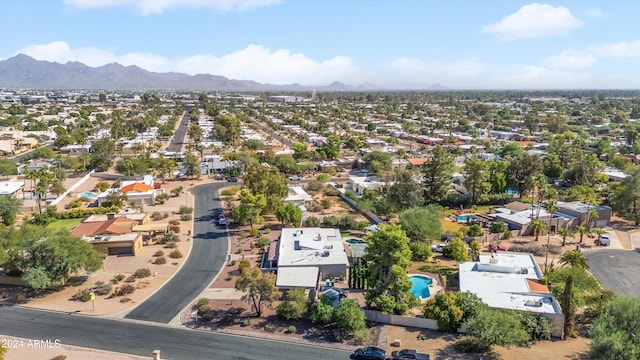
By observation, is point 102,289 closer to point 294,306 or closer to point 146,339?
point 146,339

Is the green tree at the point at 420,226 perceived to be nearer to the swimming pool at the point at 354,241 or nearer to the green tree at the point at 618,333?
the swimming pool at the point at 354,241

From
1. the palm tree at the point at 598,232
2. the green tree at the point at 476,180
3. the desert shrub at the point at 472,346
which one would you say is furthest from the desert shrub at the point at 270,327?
the green tree at the point at 476,180

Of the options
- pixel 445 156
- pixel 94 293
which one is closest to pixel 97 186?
pixel 94 293

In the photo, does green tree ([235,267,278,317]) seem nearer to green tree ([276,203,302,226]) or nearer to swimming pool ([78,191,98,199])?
green tree ([276,203,302,226])

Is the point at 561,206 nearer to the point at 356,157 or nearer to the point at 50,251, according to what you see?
the point at 356,157

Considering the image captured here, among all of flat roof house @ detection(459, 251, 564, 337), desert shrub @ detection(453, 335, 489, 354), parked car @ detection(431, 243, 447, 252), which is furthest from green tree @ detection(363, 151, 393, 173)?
desert shrub @ detection(453, 335, 489, 354)

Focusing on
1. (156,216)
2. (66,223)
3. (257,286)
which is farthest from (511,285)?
(66,223)
